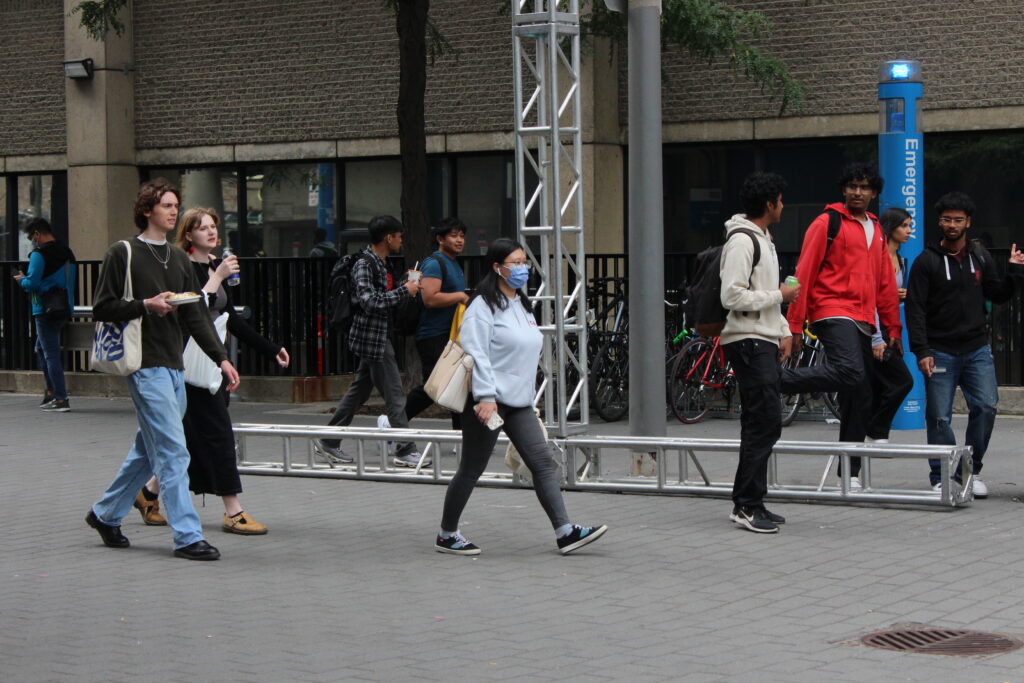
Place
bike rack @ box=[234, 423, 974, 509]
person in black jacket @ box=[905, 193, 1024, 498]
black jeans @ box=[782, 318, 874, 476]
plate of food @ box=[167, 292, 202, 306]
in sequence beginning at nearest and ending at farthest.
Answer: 1. plate of food @ box=[167, 292, 202, 306]
2. black jeans @ box=[782, 318, 874, 476]
3. bike rack @ box=[234, 423, 974, 509]
4. person in black jacket @ box=[905, 193, 1024, 498]

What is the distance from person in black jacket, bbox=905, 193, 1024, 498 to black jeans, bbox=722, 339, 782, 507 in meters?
1.34

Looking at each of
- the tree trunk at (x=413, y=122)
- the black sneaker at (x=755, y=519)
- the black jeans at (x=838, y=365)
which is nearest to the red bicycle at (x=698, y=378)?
the tree trunk at (x=413, y=122)

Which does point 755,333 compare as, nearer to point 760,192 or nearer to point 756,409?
point 756,409

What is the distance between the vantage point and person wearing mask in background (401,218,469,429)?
38.5ft

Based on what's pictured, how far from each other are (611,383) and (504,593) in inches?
299

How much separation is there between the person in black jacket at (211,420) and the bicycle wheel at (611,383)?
588cm

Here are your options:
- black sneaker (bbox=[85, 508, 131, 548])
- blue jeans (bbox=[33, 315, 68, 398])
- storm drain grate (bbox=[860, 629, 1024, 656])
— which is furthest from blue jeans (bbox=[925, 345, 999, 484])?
blue jeans (bbox=[33, 315, 68, 398])

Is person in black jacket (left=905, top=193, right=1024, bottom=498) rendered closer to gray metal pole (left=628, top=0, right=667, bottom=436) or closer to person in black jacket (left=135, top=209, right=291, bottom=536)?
gray metal pole (left=628, top=0, right=667, bottom=436)

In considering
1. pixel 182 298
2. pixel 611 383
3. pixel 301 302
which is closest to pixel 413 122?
pixel 301 302

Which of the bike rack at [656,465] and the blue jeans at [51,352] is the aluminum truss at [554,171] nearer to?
the bike rack at [656,465]

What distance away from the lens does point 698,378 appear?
47.9 ft

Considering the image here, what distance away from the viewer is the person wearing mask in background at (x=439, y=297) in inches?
462

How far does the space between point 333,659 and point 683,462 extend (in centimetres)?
444

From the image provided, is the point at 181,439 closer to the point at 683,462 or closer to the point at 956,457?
the point at 683,462
